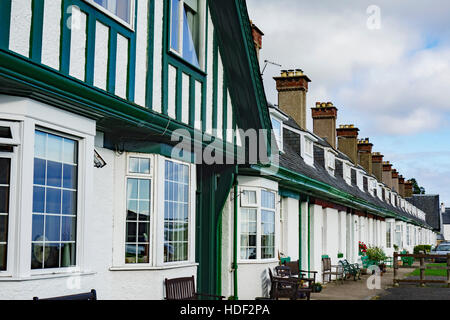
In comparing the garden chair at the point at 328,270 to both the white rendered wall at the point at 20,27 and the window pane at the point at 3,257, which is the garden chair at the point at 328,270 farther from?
the white rendered wall at the point at 20,27

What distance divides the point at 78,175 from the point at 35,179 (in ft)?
2.58

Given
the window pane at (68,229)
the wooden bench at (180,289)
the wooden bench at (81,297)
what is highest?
the window pane at (68,229)

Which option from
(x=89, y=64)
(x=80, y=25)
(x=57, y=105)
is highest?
(x=80, y=25)

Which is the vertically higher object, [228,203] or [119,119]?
[119,119]

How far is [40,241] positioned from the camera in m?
6.61

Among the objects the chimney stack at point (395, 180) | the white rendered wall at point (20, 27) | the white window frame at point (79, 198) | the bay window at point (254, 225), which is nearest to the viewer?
the white rendered wall at point (20, 27)

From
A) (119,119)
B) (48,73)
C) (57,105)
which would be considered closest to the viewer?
(48,73)

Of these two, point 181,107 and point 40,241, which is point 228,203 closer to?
point 181,107

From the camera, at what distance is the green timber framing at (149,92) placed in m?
6.24

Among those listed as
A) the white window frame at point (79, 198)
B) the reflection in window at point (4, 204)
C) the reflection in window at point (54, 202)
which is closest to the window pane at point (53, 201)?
the reflection in window at point (54, 202)

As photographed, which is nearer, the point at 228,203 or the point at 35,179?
the point at 35,179

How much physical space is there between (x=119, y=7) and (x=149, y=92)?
51.1 inches

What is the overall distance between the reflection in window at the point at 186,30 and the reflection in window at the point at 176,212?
6.45 ft
